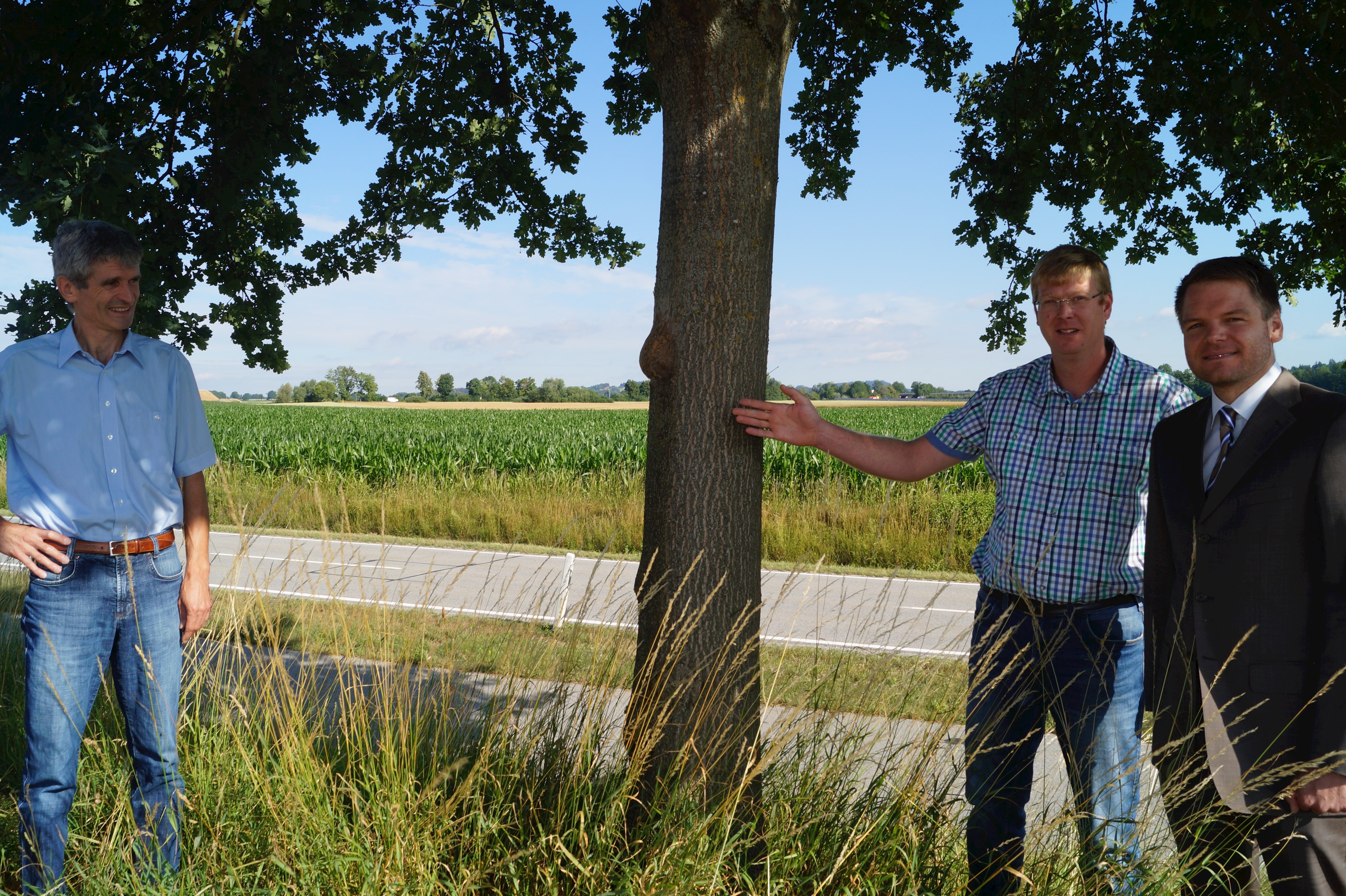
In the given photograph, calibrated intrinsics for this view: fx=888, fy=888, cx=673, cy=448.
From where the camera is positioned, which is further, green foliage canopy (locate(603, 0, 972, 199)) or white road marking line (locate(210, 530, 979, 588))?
white road marking line (locate(210, 530, 979, 588))

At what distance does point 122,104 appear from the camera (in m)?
4.36

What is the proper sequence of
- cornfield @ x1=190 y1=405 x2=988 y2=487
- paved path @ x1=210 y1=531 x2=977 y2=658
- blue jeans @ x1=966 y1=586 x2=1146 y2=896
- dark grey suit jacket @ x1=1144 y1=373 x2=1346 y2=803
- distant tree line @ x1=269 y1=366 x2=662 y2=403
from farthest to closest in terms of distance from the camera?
distant tree line @ x1=269 y1=366 x2=662 y2=403, cornfield @ x1=190 y1=405 x2=988 y2=487, paved path @ x1=210 y1=531 x2=977 y2=658, blue jeans @ x1=966 y1=586 x2=1146 y2=896, dark grey suit jacket @ x1=1144 y1=373 x2=1346 y2=803

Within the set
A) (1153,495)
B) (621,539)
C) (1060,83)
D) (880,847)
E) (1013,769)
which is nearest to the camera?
(880,847)

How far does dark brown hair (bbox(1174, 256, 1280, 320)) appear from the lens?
254 cm

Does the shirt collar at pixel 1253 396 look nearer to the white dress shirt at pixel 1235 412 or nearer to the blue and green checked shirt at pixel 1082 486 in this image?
the white dress shirt at pixel 1235 412

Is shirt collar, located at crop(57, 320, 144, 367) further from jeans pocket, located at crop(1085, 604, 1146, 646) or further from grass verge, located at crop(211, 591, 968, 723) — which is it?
jeans pocket, located at crop(1085, 604, 1146, 646)

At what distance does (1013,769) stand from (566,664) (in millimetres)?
1579

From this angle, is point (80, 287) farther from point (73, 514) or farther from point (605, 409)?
point (605, 409)

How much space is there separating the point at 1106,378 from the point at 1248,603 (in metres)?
0.88

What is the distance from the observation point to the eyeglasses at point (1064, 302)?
296 centimetres

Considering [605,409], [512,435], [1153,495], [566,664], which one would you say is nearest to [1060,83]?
[1153,495]

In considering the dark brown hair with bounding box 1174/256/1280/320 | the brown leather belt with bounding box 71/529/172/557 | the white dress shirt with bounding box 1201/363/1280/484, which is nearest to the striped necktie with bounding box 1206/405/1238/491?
the white dress shirt with bounding box 1201/363/1280/484

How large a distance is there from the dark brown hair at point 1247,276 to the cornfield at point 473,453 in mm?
9636

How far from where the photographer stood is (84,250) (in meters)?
2.83
